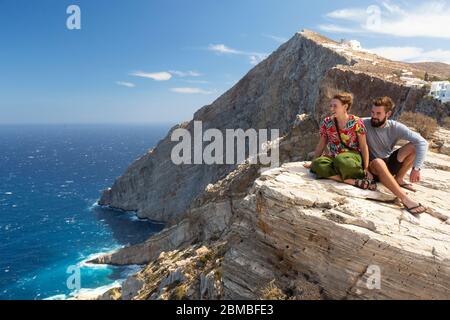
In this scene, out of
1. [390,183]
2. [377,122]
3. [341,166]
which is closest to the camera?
[390,183]

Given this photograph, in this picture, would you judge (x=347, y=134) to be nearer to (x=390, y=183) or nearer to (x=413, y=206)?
(x=390, y=183)

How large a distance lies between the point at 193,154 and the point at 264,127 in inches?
Result: 832

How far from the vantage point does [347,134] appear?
432 inches

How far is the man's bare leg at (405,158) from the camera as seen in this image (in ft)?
36.1

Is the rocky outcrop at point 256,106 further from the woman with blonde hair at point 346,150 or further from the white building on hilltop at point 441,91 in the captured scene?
the woman with blonde hair at point 346,150

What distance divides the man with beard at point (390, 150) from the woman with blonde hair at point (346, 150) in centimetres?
43

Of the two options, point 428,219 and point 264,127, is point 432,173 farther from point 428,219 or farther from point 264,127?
point 264,127

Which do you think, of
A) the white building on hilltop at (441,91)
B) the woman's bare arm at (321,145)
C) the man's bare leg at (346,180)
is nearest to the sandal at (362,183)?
the man's bare leg at (346,180)

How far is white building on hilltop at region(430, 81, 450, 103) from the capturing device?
2754cm

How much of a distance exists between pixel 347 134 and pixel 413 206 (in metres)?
2.79

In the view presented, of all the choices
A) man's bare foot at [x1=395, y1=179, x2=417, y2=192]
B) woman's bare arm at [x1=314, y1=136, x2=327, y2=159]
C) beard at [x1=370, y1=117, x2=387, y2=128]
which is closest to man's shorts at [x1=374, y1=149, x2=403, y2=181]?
man's bare foot at [x1=395, y1=179, x2=417, y2=192]

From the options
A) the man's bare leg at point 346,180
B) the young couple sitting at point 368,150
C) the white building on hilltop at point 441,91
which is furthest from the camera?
the white building on hilltop at point 441,91

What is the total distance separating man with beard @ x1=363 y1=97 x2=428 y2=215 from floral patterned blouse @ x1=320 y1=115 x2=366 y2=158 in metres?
0.67

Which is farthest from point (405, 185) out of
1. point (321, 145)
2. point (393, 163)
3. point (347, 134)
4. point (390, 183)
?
point (321, 145)
